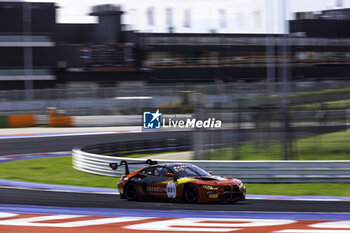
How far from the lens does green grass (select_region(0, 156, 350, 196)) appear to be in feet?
50.2

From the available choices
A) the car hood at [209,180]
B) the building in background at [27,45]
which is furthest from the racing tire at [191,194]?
the building in background at [27,45]

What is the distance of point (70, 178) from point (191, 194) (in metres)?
6.83

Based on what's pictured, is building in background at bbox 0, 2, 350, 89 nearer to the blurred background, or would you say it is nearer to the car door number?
the blurred background

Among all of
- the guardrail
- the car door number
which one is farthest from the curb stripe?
the guardrail

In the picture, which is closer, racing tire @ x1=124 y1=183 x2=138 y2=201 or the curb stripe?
the curb stripe

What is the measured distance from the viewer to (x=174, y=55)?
67.0 meters

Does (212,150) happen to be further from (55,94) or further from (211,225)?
(55,94)

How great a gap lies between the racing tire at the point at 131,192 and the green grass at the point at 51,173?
9.31 ft

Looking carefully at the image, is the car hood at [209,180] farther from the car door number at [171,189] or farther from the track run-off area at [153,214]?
the track run-off area at [153,214]

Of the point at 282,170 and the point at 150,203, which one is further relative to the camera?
the point at 282,170

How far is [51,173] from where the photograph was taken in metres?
20.2

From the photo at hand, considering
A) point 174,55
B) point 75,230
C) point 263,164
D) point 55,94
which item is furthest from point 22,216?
point 174,55

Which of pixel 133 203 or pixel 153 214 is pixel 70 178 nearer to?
pixel 133 203

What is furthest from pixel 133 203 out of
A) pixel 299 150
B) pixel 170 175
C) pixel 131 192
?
pixel 299 150
